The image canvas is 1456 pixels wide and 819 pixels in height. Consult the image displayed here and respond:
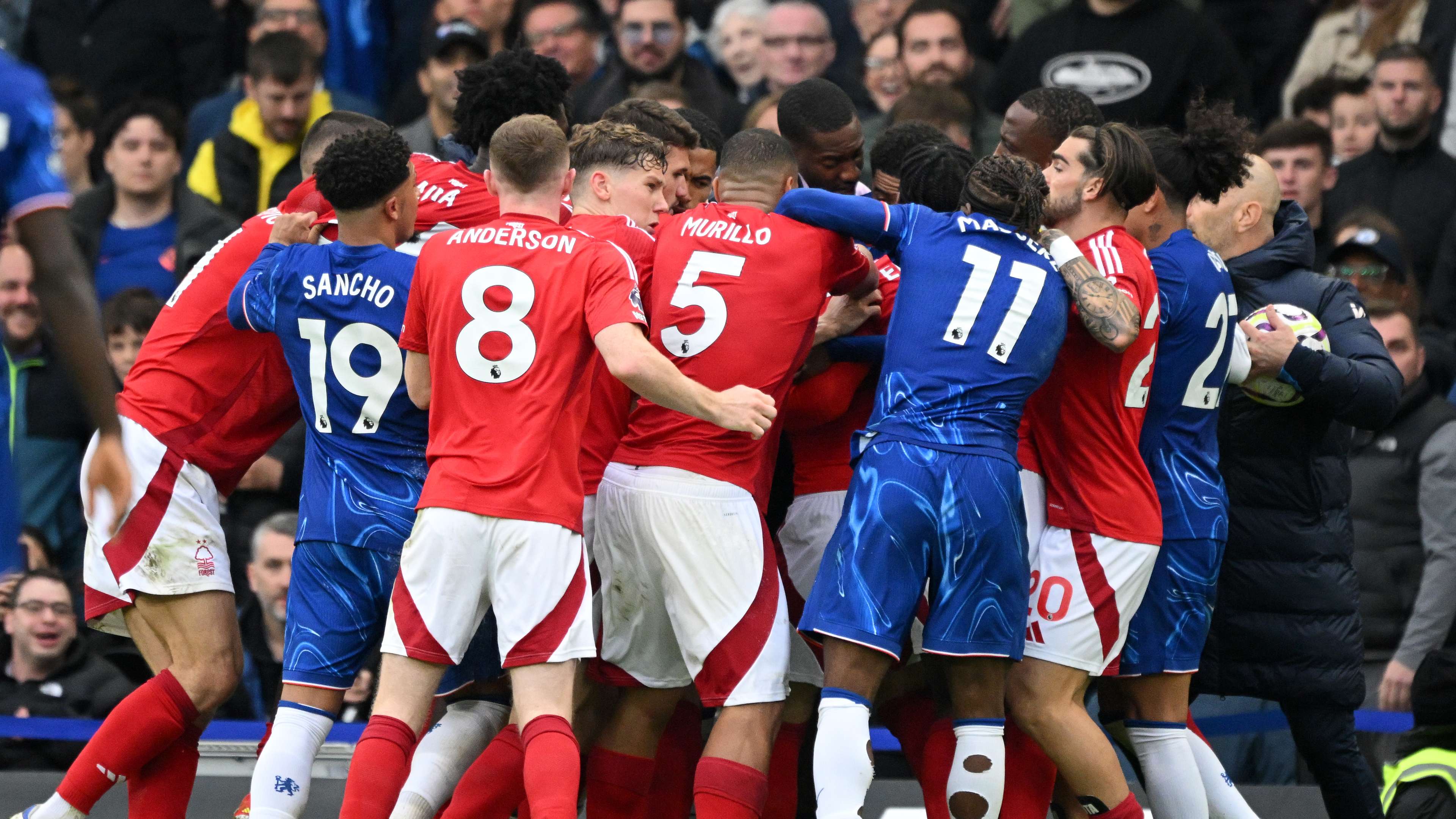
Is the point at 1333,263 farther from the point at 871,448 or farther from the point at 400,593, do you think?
the point at 400,593

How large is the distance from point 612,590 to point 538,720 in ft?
2.06

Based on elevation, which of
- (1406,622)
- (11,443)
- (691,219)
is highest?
(691,219)

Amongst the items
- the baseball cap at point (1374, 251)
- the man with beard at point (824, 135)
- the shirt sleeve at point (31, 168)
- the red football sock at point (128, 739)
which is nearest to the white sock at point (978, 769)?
the man with beard at point (824, 135)

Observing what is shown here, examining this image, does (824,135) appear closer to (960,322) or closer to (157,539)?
(960,322)

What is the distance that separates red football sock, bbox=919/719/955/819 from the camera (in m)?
6.02

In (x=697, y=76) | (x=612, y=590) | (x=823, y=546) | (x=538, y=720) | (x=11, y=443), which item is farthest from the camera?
(x=697, y=76)

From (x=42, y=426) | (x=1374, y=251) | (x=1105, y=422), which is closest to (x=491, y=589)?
(x=1105, y=422)

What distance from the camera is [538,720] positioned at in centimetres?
530

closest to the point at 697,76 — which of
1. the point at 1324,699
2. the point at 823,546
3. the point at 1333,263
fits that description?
the point at 1333,263

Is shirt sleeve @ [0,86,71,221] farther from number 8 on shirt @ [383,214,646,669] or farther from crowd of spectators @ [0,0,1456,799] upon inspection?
crowd of spectators @ [0,0,1456,799]

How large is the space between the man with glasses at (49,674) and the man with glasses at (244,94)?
8.72 ft

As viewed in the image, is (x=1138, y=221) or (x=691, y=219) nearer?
(x=691, y=219)

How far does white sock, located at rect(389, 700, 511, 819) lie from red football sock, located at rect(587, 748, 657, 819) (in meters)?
0.39

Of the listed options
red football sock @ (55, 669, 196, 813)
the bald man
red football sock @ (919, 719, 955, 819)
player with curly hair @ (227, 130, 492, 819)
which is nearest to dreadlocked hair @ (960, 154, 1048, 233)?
the bald man
